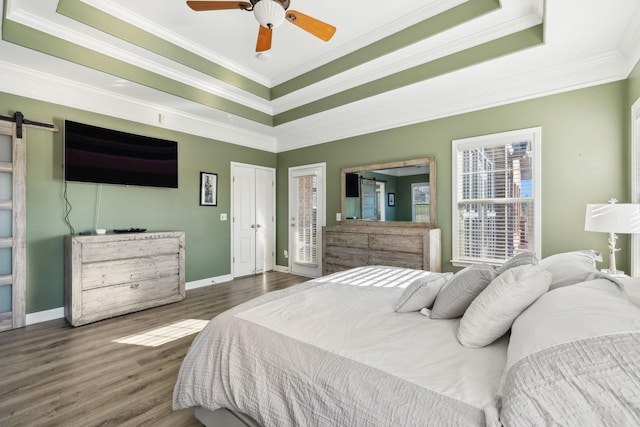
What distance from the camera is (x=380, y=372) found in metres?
1.05

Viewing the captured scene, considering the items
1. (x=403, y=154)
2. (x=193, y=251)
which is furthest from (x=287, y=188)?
(x=403, y=154)

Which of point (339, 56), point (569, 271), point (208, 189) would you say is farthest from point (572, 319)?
point (208, 189)

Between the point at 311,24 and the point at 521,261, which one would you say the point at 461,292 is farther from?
the point at 311,24

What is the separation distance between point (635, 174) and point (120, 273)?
212 inches

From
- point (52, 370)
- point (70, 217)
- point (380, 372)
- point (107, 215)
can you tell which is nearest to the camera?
point (380, 372)

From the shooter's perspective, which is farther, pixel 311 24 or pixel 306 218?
pixel 306 218

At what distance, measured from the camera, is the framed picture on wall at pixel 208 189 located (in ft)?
15.6

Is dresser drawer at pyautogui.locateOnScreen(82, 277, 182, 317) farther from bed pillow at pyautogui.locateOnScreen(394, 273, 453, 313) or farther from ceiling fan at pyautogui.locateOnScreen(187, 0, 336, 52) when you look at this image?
bed pillow at pyautogui.locateOnScreen(394, 273, 453, 313)

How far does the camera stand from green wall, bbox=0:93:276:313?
10.6 feet

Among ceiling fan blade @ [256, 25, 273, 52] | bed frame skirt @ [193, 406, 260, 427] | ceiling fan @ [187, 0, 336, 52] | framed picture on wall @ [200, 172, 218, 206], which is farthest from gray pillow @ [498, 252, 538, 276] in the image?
framed picture on wall @ [200, 172, 218, 206]

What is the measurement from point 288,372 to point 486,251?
3.20m

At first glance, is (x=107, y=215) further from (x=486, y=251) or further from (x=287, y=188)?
(x=486, y=251)

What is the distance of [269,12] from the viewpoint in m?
2.14

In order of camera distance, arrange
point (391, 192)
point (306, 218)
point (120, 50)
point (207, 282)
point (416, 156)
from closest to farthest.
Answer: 1. point (120, 50)
2. point (416, 156)
3. point (391, 192)
4. point (207, 282)
5. point (306, 218)
